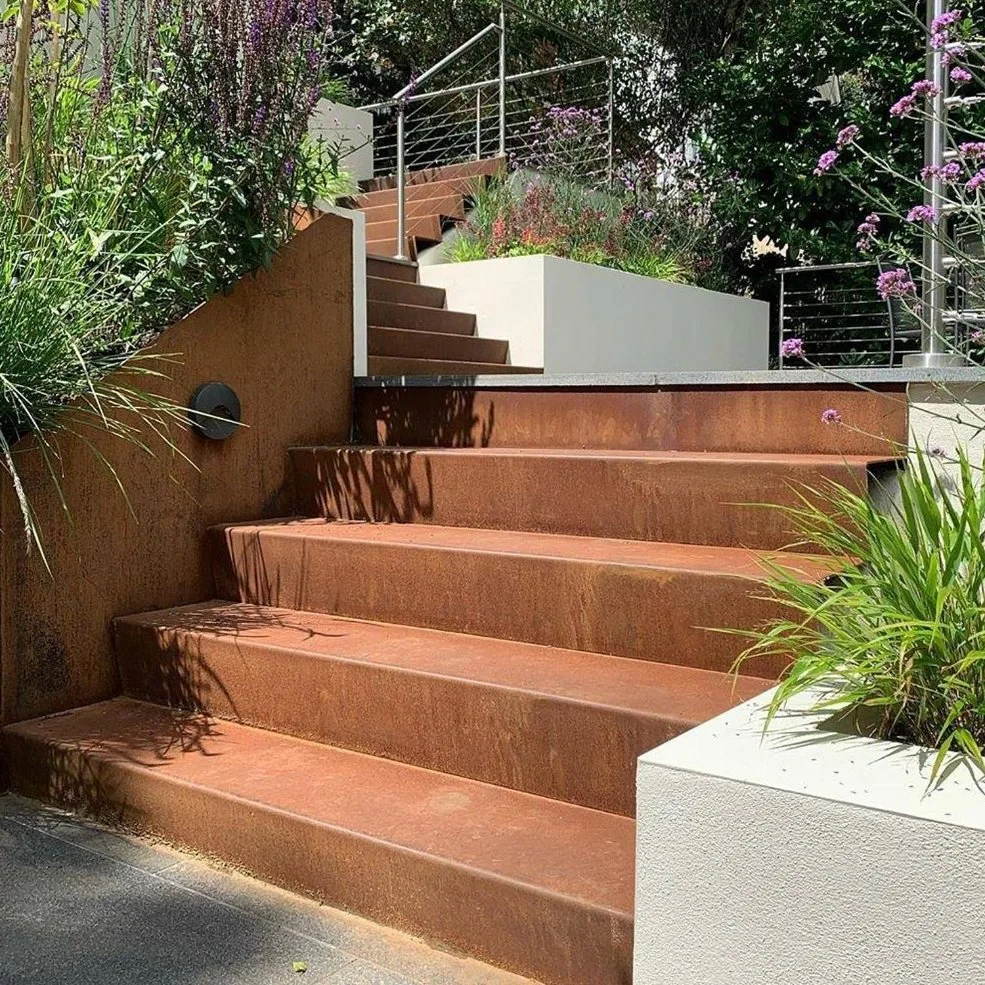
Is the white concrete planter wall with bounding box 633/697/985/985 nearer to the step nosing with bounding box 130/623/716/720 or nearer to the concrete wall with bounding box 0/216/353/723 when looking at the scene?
the step nosing with bounding box 130/623/716/720

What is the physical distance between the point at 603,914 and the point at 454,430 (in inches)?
85.6

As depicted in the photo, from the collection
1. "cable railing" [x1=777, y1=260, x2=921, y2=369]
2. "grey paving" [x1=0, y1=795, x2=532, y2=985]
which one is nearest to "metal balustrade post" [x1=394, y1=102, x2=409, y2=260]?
"cable railing" [x1=777, y1=260, x2=921, y2=369]

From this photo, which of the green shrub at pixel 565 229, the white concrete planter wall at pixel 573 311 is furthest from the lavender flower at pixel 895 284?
the green shrub at pixel 565 229

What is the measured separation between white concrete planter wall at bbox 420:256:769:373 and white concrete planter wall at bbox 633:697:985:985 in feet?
13.8

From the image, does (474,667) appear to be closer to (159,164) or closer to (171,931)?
(171,931)

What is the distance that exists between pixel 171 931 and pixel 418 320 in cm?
383

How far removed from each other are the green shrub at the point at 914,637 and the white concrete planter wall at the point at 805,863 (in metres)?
0.09

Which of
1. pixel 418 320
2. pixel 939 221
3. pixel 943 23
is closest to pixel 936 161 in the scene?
pixel 939 221

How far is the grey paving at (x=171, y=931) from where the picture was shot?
1794mm

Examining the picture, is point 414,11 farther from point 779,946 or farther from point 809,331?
point 779,946

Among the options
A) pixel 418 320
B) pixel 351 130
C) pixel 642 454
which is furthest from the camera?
pixel 351 130

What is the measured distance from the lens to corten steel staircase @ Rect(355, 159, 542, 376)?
4883 mm

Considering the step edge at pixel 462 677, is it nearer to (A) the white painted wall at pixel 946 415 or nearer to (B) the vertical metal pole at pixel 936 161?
(A) the white painted wall at pixel 946 415

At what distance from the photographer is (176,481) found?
3.19 metres
